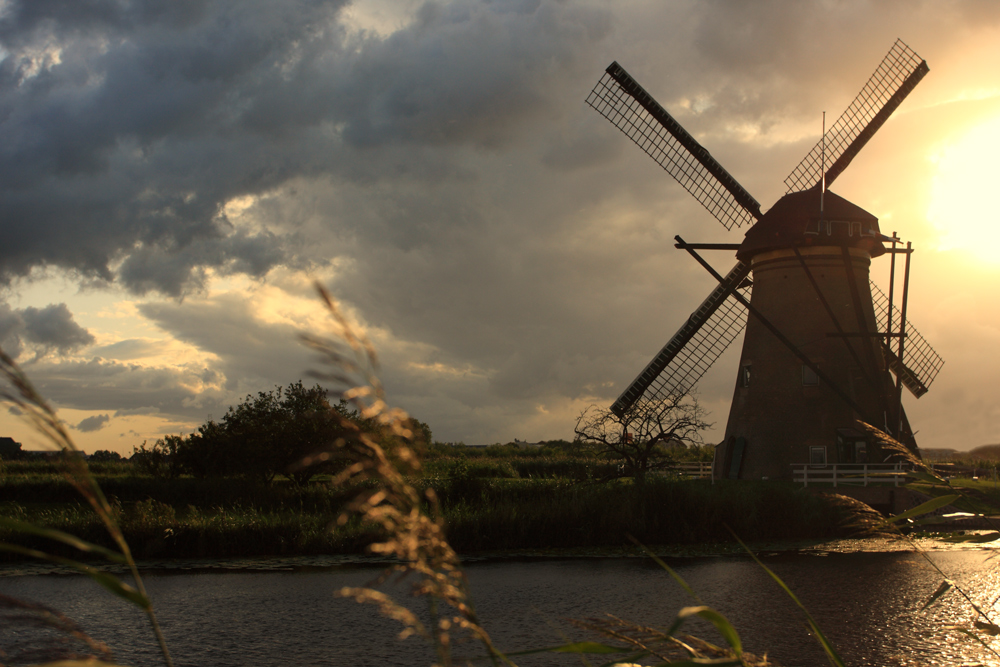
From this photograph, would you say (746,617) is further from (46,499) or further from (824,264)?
(46,499)

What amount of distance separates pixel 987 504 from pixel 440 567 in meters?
2.45

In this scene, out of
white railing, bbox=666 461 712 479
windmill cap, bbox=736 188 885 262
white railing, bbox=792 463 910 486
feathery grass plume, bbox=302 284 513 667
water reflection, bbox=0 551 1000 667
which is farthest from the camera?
white railing, bbox=666 461 712 479

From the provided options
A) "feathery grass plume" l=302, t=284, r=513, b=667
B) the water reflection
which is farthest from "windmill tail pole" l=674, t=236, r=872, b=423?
"feathery grass plume" l=302, t=284, r=513, b=667

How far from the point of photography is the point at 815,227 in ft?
70.4

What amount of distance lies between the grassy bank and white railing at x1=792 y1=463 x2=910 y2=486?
7.28ft

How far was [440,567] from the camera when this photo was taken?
1229mm

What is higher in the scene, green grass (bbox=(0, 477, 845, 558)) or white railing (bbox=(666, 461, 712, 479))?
white railing (bbox=(666, 461, 712, 479))

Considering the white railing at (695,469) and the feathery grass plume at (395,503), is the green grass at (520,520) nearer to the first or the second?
the white railing at (695,469)

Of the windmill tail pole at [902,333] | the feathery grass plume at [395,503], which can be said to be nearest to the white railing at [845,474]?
the windmill tail pole at [902,333]

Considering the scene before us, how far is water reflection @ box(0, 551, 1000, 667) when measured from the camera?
814 cm

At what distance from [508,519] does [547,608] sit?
625 centimetres

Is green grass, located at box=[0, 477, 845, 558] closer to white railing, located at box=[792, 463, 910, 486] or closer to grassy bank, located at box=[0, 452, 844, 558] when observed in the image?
grassy bank, located at box=[0, 452, 844, 558]

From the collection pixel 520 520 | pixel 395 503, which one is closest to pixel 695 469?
pixel 520 520

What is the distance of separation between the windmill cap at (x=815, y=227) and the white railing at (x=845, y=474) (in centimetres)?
593
